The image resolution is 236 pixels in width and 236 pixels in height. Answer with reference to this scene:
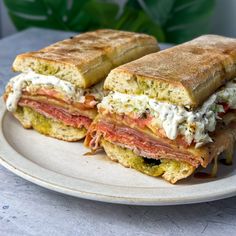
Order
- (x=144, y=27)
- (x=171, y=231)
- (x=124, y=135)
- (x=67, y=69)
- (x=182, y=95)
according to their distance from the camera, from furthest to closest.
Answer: (x=144, y=27) < (x=67, y=69) < (x=124, y=135) < (x=182, y=95) < (x=171, y=231)

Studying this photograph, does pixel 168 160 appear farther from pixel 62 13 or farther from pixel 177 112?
pixel 62 13

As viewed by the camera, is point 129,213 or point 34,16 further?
point 34,16

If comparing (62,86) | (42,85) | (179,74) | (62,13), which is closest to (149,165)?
(179,74)

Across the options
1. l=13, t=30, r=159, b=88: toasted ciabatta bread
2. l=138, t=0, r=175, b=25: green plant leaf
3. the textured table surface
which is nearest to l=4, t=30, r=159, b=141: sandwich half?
l=13, t=30, r=159, b=88: toasted ciabatta bread

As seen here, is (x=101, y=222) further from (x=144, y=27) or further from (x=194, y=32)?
(x=194, y=32)

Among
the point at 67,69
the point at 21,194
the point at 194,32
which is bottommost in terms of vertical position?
the point at 194,32

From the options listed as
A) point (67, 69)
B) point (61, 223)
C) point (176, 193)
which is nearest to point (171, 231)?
point (176, 193)
